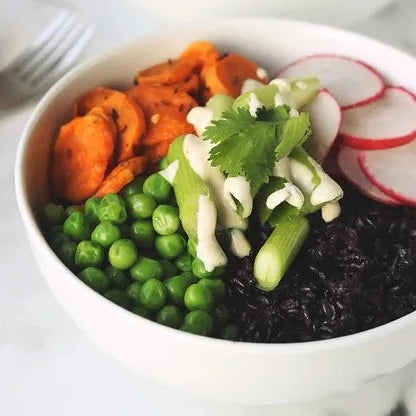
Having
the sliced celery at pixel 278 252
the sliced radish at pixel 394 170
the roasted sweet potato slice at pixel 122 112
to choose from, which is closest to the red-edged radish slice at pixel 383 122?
the sliced radish at pixel 394 170

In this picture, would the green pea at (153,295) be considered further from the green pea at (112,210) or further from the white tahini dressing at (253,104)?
the white tahini dressing at (253,104)

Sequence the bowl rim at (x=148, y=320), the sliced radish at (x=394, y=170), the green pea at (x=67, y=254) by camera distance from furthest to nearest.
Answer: the sliced radish at (x=394, y=170), the green pea at (x=67, y=254), the bowl rim at (x=148, y=320)

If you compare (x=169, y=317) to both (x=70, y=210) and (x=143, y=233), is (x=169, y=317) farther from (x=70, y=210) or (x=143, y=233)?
(x=70, y=210)

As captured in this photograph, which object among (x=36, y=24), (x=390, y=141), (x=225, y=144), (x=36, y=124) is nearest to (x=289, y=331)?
(x=225, y=144)

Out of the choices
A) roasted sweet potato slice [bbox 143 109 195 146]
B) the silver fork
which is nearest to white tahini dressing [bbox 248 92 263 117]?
roasted sweet potato slice [bbox 143 109 195 146]

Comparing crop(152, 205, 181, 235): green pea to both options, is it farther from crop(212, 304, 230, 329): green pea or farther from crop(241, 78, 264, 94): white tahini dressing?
crop(241, 78, 264, 94): white tahini dressing
